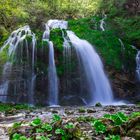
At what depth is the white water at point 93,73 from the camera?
69.8 ft

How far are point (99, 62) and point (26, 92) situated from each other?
5709 millimetres

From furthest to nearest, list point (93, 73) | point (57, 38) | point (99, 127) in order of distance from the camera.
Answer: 1. point (57, 38)
2. point (93, 73)
3. point (99, 127)

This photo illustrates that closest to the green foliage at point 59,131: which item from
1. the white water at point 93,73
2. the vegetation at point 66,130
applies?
the vegetation at point 66,130

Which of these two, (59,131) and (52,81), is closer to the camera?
(59,131)

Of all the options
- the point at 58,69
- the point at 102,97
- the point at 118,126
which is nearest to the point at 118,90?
the point at 102,97

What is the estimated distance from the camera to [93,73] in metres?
22.4

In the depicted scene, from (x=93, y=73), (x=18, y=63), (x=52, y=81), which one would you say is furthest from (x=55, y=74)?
(x=93, y=73)

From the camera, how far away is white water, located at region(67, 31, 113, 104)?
21.3 m

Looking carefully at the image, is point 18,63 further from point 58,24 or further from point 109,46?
point 58,24

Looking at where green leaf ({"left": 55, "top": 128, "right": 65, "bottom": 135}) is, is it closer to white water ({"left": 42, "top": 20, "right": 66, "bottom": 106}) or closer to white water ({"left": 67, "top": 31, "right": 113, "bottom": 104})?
white water ({"left": 42, "top": 20, "right": 66, "bottom": 106})

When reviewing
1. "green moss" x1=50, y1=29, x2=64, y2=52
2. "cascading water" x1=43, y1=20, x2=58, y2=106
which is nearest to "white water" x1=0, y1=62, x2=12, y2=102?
"cascading water" x1=43, y1=20, x2=58, y2=106

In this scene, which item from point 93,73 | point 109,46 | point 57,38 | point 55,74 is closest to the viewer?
point 55,74

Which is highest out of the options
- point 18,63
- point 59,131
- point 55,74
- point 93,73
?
point 18,63

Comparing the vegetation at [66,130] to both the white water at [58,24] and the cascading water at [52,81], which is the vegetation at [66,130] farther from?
the white water at [58,24]
